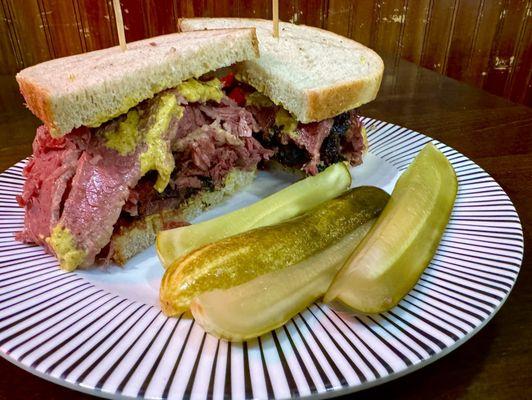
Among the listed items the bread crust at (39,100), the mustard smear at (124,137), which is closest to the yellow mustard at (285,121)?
the mustard smear at (124,137)

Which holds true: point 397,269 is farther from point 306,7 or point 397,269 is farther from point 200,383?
point 306,7

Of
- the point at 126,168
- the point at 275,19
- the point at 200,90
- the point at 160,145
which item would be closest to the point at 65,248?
the point at 126,168

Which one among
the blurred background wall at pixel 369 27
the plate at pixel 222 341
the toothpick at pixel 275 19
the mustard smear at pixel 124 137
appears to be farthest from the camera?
the blurred background wall at pixel 369 27

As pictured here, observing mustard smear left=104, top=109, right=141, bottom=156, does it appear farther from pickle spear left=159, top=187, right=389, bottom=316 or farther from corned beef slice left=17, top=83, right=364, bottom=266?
pickle spear left=159, top=187, right=389, bottom=316

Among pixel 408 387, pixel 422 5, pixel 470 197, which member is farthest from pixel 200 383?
pixel 422 5

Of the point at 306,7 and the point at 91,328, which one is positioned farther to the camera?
the point at 306,7

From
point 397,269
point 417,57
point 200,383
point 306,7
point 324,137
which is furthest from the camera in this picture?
point 417,57

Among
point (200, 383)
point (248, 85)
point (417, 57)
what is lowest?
point (417, 57)

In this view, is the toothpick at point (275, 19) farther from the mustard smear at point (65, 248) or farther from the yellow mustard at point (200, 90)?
the mustard smear at point (65, 248)
